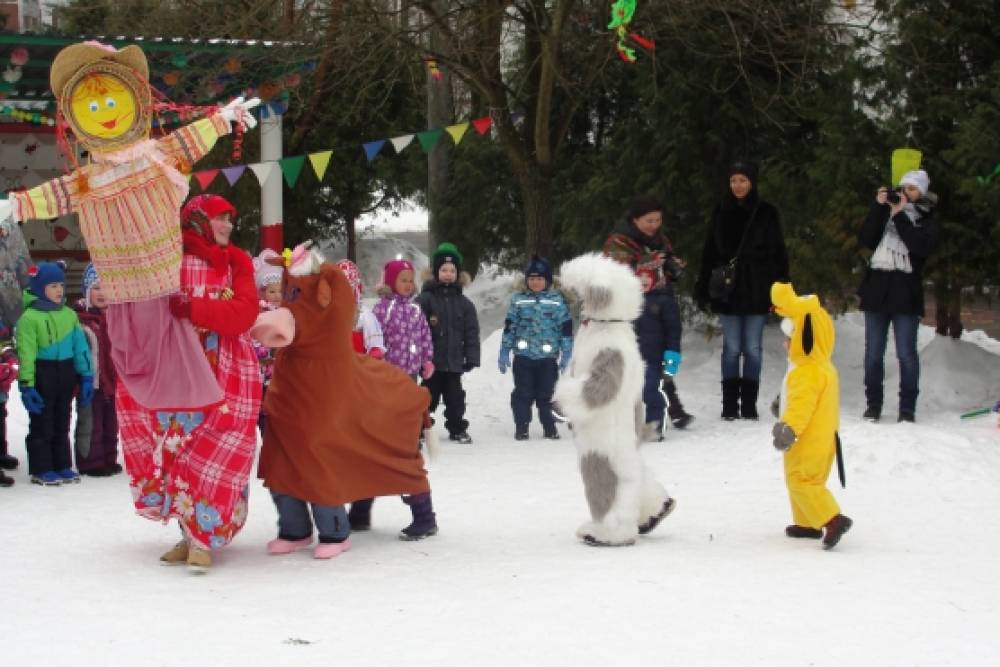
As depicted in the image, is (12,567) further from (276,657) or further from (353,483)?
(276,657)

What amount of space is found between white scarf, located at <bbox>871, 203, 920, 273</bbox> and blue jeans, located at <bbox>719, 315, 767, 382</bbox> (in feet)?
3.40

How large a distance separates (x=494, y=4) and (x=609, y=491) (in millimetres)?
6918

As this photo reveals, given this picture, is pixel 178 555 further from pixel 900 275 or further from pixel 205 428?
pixel 900 275

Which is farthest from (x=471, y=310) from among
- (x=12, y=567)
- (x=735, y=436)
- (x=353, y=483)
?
(x=12, y=567)

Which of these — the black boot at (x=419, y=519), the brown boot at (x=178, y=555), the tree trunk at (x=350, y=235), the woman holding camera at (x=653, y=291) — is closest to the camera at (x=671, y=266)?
the woman holding camera at (x=653, y=291)

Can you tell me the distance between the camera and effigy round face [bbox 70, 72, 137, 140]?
238 inches

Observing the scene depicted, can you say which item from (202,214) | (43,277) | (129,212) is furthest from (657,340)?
(129,212)

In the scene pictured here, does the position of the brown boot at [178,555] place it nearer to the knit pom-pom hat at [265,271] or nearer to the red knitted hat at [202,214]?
the knit pom-pom hat at [265,271]

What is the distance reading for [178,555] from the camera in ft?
20.8

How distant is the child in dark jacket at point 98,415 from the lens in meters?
8.90

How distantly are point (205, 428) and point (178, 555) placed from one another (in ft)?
2.18

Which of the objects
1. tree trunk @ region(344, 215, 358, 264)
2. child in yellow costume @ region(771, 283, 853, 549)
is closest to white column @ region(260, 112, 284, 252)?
tree trunk @ region(344, 215, 358, 264)

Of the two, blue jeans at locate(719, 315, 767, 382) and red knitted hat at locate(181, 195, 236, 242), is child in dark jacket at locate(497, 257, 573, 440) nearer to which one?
blue jeans at locate(719, 315, 767, 382)

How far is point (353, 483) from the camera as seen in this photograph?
6.39 meters
